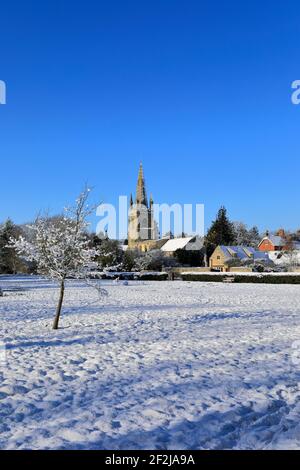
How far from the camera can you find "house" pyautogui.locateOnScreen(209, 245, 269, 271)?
7444cm

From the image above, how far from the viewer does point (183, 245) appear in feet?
354

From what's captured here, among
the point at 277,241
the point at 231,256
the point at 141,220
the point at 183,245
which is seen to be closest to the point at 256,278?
the point at 231,256

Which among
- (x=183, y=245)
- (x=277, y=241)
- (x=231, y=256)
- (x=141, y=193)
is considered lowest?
(x=231, y=256)

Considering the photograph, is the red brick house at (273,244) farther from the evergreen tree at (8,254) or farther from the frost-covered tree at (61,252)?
the frost-covered tree at (61,252)

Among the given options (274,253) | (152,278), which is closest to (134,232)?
(274,253)

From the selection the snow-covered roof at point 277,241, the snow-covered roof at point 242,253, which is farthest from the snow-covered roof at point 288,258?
the snow-covered roof at point 277,241

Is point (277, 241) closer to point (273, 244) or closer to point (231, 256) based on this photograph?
point (273, 244)

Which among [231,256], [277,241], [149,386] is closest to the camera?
[149,386]

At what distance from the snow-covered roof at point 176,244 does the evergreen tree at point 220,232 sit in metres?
15.8

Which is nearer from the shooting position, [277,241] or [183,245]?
[277,241]

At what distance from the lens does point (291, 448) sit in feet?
18.0

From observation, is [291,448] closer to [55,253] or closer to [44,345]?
[44,345]

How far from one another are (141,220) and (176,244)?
3674 centimetres
